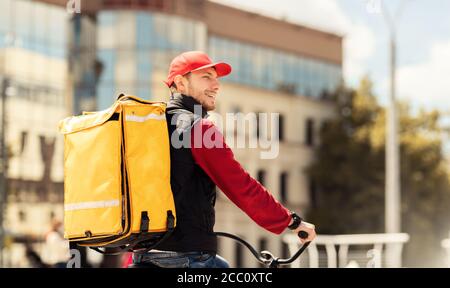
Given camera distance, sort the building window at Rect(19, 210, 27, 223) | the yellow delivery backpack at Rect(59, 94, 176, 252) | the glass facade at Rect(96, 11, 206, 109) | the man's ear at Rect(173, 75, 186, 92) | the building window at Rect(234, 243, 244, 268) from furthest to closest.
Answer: the building window at Rect(234, 243, 244, 268), the glass facade at Rect(96, 11, 206, 109), the building window at Rect(19, 210, 27, 223), the man's ear at Rect(173, 75, 186, 92), the yellow delivery backpack at Rect(59, 94, 176, 252)

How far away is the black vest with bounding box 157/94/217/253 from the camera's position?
4.25 m

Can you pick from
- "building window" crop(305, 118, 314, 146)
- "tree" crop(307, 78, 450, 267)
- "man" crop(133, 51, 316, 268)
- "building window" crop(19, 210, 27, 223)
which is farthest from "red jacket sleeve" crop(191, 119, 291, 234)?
"building window" crop(305, 118, 314, 146)

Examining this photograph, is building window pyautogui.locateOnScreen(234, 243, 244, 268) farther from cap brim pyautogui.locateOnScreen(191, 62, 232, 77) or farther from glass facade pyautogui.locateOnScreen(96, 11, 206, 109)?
cap brim pyautogui.locateOnScreen(191, 62, 232, 77)

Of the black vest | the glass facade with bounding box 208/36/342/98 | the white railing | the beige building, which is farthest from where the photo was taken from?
the glass facade with bounding box 208/36/342/98

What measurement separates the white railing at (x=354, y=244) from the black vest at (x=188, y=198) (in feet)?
18.4

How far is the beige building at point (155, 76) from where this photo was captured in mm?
49625

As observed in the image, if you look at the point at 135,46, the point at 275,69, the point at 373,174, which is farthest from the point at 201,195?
the point at 275,69

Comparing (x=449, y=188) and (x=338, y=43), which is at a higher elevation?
(x=338, y=43)

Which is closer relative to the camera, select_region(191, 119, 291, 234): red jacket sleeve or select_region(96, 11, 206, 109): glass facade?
select_region(191, 119, 291, 234): red jacket sleeve

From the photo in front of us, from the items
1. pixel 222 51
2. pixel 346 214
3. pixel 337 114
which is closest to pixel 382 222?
pixel 346 214

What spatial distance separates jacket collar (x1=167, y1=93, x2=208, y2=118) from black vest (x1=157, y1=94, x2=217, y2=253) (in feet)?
0.40

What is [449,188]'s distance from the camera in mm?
55938

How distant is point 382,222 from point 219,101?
11.2m
